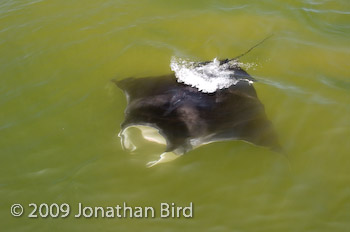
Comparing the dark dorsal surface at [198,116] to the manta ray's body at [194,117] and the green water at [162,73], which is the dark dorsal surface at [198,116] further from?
the green water at [162,73]

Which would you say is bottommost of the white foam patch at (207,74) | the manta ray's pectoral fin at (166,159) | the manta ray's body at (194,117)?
the manta ray's pectoral fin at (166,159)

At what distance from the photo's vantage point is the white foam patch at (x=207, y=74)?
19.2 feet

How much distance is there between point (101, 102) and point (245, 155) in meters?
2.81

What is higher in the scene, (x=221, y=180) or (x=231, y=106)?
(x=231, y=106)

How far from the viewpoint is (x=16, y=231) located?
4.52 m

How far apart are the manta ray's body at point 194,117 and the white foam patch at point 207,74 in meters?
0.18

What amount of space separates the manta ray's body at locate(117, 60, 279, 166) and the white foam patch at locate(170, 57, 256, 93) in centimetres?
18

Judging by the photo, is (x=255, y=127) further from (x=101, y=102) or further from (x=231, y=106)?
(x=101, y=102)

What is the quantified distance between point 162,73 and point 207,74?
110 centimetres

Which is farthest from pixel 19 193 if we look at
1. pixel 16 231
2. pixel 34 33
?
pixel 34 33

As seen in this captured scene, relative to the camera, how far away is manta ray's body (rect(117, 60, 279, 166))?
517 cm

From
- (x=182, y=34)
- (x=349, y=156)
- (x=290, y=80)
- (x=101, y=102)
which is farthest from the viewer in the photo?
(x=182, y=34)

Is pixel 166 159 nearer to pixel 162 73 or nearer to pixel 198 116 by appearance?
pixel 198 116

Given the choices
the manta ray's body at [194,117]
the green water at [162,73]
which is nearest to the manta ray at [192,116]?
the manta ray's body at [194,117]
